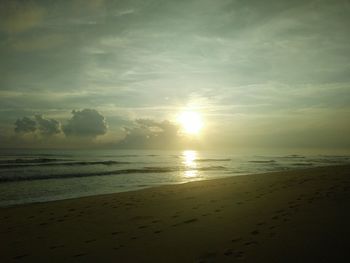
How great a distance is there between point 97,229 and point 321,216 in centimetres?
608

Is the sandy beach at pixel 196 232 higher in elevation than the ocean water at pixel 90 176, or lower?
higher

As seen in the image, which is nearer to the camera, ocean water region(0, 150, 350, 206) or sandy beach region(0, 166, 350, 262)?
sandy beach region(0, 166, 350, 262)

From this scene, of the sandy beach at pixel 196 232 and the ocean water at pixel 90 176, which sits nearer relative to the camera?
the sandy beach at pixel 196 232

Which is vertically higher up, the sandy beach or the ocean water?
the sandy beach

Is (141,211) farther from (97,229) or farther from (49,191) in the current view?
(49,191)

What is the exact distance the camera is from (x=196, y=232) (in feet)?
23.3

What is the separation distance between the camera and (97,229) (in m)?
8.47

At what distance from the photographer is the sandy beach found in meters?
5.61

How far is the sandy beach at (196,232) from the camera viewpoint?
5613 millimetres

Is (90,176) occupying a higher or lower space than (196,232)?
lower

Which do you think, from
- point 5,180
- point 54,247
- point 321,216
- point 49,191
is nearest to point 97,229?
point 54,247

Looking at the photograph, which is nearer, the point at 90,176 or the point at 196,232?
the point at 196,232

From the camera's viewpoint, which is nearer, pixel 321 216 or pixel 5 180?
pixel 321 216

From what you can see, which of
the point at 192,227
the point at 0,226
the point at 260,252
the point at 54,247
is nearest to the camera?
the point at 260,252
